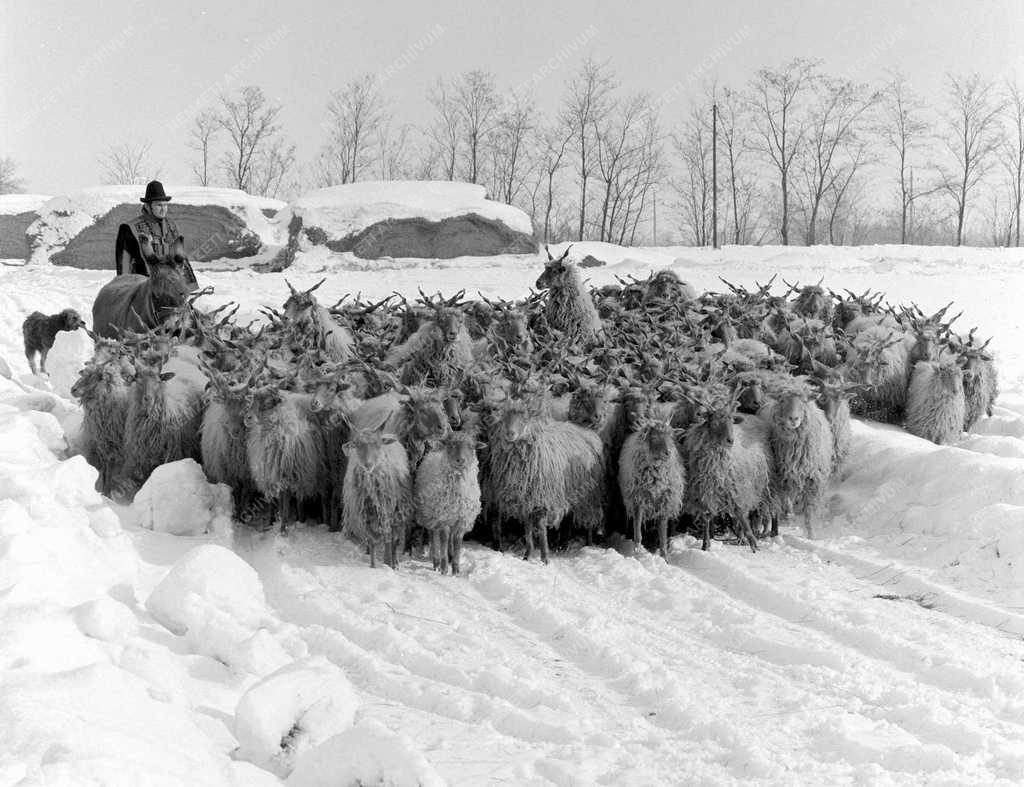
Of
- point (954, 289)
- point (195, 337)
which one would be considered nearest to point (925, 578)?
point (195, 337)

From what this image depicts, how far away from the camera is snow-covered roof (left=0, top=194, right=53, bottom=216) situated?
25688 mm

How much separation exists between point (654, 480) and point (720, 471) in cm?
56

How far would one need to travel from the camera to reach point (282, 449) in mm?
7922

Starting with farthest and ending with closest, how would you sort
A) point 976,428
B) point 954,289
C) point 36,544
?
point 954,289 < point 976,428 < point 36,544

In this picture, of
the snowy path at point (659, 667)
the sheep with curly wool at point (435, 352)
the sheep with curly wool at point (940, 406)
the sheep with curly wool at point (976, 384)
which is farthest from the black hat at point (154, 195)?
the sheep with curly wool at point (976, 384)

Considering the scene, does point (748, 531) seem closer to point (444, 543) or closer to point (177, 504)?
point (444, 543)

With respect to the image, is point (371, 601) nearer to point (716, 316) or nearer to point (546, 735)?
point (546, 735)

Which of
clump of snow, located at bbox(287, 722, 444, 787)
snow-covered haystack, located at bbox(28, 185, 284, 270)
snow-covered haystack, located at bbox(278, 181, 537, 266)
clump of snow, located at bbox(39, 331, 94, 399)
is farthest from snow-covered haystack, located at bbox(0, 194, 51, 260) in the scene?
clump of snow, located at bbox(287, 722, 444, 787)

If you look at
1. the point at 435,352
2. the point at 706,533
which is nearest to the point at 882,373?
the point at 706,533

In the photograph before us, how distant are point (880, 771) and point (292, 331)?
25.9ft

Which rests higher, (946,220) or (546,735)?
(946,220)

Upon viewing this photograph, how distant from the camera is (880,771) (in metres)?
4.43

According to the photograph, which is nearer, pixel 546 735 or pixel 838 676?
pixel 546 735

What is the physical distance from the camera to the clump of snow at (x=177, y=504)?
25.7ft
